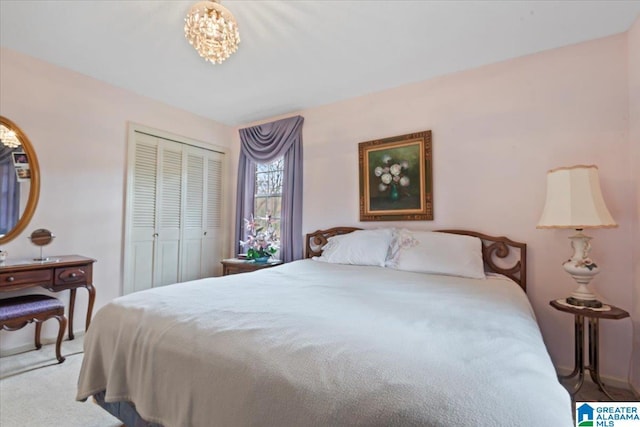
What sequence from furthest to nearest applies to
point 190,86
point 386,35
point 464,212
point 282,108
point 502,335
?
point 282,108 < point 190,86 < point 464,212 < point 386,35 < point 502,335

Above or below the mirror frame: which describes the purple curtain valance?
above

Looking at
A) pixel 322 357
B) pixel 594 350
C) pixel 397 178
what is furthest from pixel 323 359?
pixel 397 178

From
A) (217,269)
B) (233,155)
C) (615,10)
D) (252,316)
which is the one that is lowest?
(217,269)

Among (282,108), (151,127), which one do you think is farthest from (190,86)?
(282,108)

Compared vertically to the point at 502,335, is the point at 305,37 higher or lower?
higher

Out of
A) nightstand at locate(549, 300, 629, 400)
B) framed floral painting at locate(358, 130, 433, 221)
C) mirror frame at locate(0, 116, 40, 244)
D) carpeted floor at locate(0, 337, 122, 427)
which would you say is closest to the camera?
carpeted floor at locate(0, 337, 122, 427)

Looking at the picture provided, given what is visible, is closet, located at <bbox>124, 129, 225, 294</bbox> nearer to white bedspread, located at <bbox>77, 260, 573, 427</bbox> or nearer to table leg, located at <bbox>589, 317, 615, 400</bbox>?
white bedspread, located at <bbox>77, 260, 573, 427</bbox>

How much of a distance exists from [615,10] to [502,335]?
235 centimetres

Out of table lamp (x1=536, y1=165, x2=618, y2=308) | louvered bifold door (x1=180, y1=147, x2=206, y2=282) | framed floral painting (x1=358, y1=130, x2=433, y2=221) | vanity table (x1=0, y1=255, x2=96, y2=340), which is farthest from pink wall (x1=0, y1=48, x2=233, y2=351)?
table lamp (x1=536, y1=165, x2=618, y2=308)

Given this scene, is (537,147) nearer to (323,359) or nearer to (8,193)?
(323,359)

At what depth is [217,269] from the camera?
13.4 feet

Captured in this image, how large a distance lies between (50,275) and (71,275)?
0.43ft

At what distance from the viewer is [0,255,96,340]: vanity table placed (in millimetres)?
2066

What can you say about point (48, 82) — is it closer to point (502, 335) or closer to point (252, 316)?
point (252, 316)
